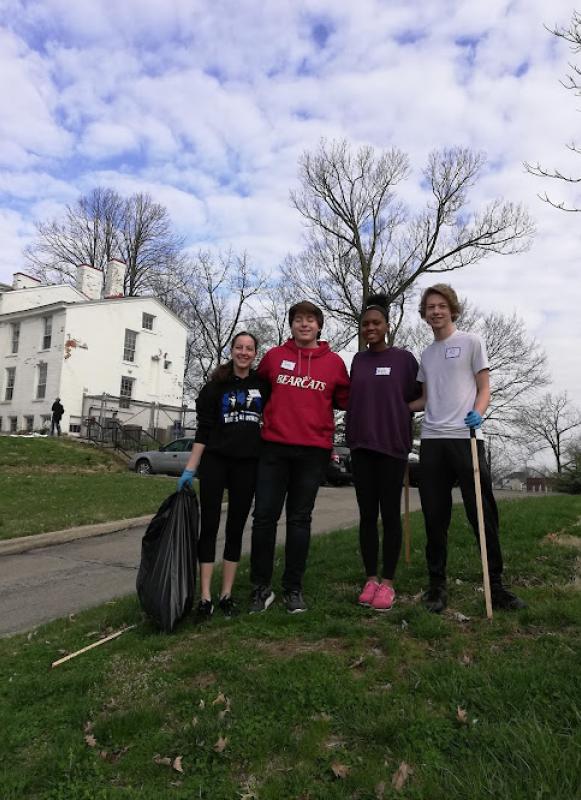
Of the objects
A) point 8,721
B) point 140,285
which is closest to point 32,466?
point 8,721

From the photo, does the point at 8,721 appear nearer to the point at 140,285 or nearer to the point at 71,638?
the point at 71,638

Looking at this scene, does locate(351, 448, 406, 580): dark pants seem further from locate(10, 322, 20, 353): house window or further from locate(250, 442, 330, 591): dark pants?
locate(10, 322, 20, 353): house window

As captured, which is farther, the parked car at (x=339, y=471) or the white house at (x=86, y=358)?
the white house at (x=86, y=358)

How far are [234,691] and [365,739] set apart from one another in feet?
2.43

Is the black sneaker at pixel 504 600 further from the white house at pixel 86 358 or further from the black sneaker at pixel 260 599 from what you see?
the white house at pixel 86 358

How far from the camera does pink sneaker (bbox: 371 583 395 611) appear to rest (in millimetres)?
3846

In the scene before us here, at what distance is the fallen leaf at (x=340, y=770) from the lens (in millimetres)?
2189

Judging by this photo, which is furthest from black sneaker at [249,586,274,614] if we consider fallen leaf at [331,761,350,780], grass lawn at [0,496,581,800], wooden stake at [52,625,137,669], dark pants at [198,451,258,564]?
fallen leaf at [331,761,350,780]

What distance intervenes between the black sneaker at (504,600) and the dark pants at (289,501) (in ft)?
4.07

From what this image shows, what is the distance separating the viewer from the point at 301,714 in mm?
2625

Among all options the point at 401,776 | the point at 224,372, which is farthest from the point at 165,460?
the point at 401,776

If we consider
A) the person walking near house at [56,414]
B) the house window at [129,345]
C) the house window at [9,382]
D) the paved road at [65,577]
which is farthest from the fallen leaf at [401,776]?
the house window at [9,382]

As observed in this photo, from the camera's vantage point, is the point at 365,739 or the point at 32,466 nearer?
the point at 365,739

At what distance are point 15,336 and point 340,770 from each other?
31.5 meters
